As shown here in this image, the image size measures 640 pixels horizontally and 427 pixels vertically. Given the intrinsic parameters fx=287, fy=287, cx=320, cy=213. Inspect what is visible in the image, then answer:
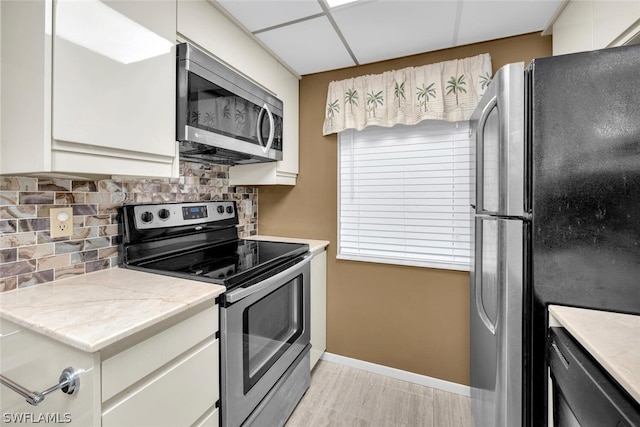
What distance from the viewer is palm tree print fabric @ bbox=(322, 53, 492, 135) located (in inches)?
69.7

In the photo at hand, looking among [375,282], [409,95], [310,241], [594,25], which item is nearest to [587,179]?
[594,25]

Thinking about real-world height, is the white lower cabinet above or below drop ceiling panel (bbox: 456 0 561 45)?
below

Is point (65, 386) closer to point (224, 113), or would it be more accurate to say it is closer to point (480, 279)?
point (224, 113)

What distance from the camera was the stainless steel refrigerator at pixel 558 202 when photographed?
0.90m

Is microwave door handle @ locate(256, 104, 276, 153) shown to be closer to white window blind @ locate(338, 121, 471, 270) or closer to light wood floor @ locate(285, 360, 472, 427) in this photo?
white window blind @ locate(338, 121, 471, 270)

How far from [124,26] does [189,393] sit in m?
1.33

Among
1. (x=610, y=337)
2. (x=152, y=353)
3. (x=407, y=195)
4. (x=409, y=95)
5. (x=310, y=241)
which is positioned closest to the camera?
(x=610, y=337)

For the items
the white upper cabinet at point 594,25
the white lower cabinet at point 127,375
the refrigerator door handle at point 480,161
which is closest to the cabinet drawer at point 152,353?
the white lower cabinet at point 127,375

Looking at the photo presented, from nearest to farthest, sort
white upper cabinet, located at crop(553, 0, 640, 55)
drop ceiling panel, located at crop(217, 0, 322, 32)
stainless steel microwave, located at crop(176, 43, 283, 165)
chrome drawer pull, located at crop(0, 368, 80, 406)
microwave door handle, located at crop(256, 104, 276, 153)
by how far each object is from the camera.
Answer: chrome drawer pull, located at crop(0, 368, 80, 406) → white upper cabinet, located at crop(553, 0, 640, 55) → stainless steel microwave, located at crop(176, 43, 283, 165) → drop ceiling panel, located at crop(217, 0, 322, 32) → microwave door handle, located at crop(256, 104, 276, 153)

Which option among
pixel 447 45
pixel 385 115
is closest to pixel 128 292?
pixel 385 115

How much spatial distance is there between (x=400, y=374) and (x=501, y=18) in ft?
7.50

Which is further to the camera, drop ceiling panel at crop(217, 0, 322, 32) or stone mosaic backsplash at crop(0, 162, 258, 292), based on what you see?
drop ceiling panel at crop(217, 0, 322, 32)

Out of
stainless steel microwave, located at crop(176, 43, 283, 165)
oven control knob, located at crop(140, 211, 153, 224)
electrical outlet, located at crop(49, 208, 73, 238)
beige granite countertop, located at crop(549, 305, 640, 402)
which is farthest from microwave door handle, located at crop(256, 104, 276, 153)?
beige granite countertop, located at crop(549, 305, 640, 402)

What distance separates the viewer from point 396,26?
161cm
